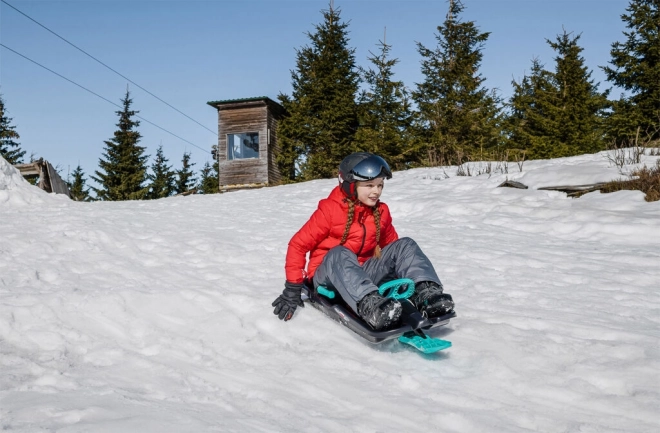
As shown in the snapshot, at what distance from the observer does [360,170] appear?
10.9 ft

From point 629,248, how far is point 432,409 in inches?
171

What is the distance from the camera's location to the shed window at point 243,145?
2289 cm

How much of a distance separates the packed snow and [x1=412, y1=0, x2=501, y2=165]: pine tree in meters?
13.5

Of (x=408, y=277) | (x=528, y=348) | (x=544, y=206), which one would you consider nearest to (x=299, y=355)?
(x=408, y=277)

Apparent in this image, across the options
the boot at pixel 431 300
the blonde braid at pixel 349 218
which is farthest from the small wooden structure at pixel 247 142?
the boot at pixel 431 300

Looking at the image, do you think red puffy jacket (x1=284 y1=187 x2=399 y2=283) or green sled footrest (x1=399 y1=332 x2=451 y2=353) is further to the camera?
red puffy jacket (x1=284 y1=187 x2=399 y2=283)

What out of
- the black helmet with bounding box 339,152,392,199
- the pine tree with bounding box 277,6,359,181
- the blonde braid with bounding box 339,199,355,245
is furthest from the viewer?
the pine tree with bounding box 277,6,359,181

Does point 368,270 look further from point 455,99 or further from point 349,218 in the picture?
point 455,99

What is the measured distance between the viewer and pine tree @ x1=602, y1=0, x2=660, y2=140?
17.2 m

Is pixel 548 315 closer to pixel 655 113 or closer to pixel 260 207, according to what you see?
pixel 260 207

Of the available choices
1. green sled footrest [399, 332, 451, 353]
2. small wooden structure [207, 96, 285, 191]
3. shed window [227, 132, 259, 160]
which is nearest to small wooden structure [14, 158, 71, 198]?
small wooden structure [207, 96, 285, 191]

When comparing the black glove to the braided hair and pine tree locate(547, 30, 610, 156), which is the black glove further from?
pine tree locate(547, 30, 610, 156)

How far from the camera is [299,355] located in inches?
112

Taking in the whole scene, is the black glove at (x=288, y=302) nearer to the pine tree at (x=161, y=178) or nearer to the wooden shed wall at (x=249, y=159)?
the wooden shed wall at (x=249, y=159)
